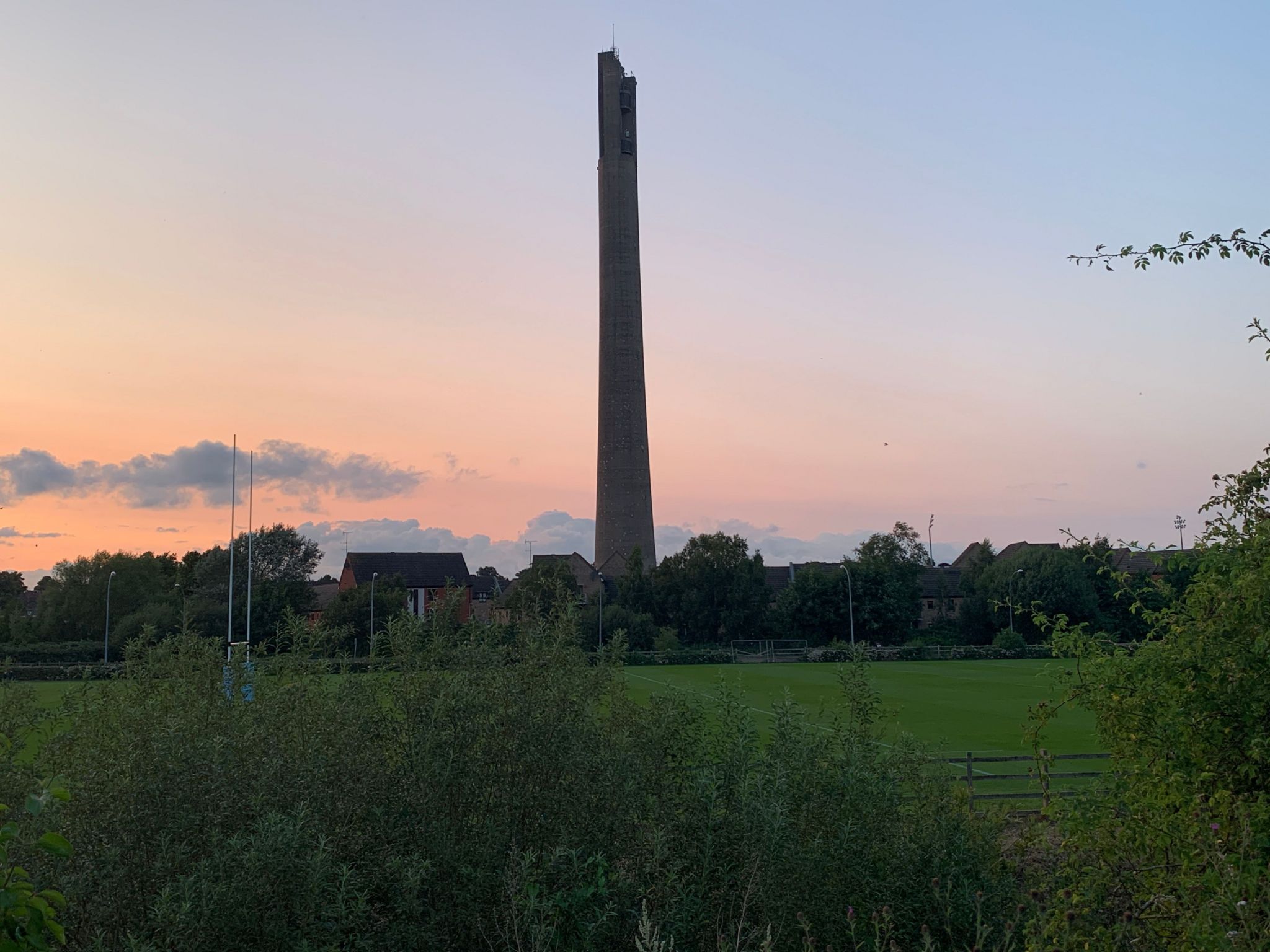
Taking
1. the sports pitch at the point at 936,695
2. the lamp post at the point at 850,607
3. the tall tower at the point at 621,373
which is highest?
the tall tower at the point at 621,373

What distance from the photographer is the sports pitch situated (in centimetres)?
2856

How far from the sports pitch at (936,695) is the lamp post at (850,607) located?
675 centimetres

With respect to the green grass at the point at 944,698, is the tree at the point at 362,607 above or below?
above

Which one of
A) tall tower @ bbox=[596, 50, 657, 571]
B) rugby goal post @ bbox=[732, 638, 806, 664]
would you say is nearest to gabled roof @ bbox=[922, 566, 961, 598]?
rugby goal post @ bbox=[732, 638, 806, 664]

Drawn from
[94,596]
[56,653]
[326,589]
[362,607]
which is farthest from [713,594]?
[326,589]

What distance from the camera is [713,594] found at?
82125mm

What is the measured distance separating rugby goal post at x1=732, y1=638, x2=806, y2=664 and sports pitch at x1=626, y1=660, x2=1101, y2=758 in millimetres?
2413

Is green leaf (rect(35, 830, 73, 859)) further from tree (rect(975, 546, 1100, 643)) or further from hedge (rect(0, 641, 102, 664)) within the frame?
tree (rect(975, 546, 1100, 643))

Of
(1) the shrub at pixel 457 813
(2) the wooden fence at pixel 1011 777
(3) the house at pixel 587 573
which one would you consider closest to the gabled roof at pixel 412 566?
(3) the house at pixel 587 573

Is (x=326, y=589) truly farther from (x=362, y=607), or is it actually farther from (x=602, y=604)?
(x=362, y=607)

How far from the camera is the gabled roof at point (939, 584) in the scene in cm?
11362

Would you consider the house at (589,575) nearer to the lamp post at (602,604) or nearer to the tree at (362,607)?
the lamp post at (602,604)

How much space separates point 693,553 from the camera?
83500 mm

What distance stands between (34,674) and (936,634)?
6493 cm
